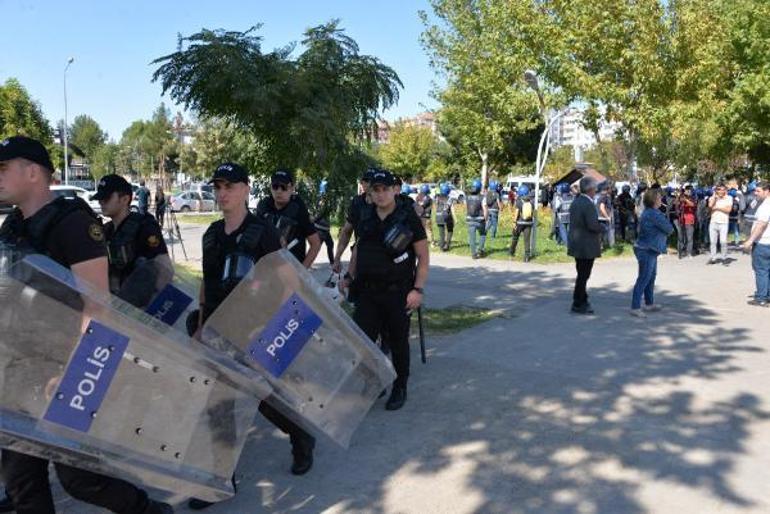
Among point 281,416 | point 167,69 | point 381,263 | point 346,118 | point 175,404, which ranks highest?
point 167,69

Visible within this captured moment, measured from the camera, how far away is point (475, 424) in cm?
470

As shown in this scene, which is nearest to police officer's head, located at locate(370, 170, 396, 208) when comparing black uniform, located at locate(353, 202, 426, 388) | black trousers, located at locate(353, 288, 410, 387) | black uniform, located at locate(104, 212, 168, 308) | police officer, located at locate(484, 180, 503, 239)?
black uniform, located at locate(353, 202, 426, 388)

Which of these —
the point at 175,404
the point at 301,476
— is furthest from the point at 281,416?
the point at 175,404

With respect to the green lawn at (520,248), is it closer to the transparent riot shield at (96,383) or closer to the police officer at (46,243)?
the transparent riot shield at (96,383)

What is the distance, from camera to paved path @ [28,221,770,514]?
3613 millimetres

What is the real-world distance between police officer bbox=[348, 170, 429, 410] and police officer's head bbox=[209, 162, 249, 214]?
1375 millimetres

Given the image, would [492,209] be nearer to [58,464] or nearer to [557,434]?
[557,434]

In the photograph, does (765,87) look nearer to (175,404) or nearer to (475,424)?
(475,424)

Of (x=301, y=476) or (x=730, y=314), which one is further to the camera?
(x=730, y=314)

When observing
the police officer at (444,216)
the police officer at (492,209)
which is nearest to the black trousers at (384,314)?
the police officer at (444,216)

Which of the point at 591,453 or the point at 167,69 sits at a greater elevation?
the point at 167,69

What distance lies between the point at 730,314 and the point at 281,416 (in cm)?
702

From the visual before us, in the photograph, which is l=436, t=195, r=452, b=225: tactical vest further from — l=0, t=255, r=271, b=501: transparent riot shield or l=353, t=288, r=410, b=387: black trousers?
l=0, t=255, r=271, b=501: transparent riot shield

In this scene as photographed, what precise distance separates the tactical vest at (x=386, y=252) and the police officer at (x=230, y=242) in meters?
1.36
